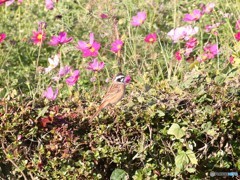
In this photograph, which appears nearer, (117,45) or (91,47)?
(91,47)

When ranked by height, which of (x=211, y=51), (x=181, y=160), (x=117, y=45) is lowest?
(x=181, y=160)

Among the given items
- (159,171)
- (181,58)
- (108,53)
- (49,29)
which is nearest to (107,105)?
(159,171)

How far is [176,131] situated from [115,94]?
44 centimetres

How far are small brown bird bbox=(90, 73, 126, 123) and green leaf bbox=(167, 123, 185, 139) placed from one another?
346mm

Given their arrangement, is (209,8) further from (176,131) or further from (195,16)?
(176,131)

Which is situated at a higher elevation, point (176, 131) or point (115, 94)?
point (115, 94)

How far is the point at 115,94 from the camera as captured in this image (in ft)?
11.8

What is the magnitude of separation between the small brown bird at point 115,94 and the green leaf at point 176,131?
35cm

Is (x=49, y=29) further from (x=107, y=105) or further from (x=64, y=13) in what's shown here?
(x=107, y=105)

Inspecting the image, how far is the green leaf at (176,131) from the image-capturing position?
3.35 m

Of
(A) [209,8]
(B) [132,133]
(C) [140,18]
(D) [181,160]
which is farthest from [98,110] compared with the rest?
(A) [209,8]

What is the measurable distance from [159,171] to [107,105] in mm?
459

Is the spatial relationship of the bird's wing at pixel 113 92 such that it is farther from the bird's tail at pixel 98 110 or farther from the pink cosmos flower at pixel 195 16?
the pink cosmos flower at pixel 195 16

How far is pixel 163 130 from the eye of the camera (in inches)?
134
